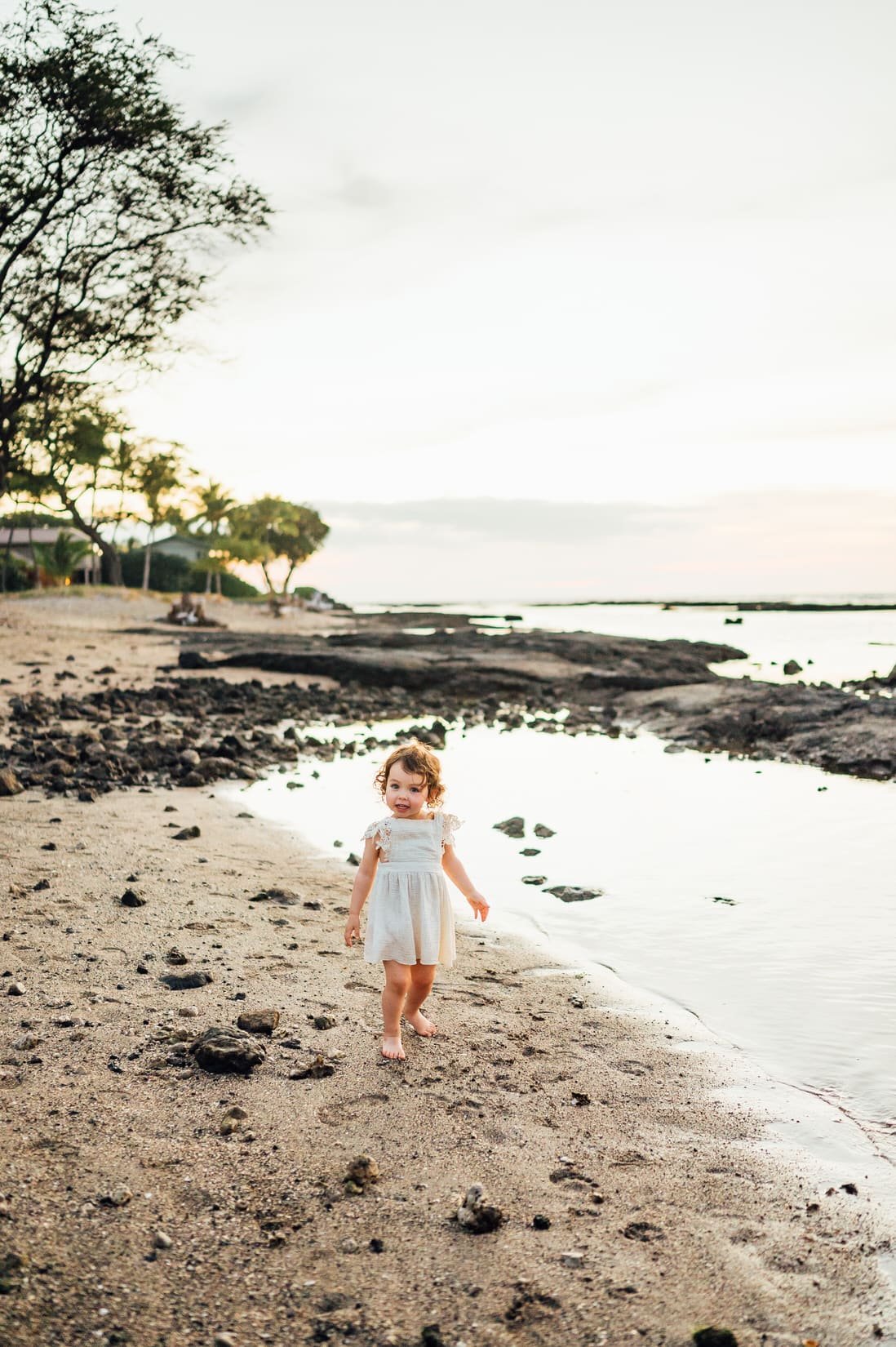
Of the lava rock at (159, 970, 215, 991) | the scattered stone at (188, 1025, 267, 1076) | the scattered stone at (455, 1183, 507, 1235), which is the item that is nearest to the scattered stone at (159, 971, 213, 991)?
the lava rock at (159, 970, 215, 991)

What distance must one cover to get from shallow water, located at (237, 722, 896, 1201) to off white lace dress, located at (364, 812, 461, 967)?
5.03 ft

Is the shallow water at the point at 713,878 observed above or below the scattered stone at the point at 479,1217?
below

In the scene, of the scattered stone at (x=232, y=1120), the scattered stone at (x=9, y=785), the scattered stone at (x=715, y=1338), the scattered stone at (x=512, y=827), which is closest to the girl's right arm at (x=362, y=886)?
the scattered stone at (x=232, y=1120)

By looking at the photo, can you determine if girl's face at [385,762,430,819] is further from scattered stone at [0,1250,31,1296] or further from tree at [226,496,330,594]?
tree at [226,496,330,594]

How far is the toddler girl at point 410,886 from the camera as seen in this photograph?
174 inches

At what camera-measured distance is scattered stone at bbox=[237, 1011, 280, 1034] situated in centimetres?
Result: 432

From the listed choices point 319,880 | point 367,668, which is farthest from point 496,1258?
point 367,668

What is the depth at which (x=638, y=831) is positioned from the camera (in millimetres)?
9578

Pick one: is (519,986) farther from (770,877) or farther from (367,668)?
(367,668)

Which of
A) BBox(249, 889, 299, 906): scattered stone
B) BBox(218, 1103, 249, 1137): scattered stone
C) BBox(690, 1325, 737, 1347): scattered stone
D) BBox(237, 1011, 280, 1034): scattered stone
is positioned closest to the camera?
BBox(690, 1325, 737, 1347): scattered stone

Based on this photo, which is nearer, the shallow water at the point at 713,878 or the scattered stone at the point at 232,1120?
the scattered stone at the point at 232,1120

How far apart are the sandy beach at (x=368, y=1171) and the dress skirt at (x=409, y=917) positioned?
38 centimetres

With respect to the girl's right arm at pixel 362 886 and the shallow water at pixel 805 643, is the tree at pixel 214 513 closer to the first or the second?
the shallow water at pixel 805 643

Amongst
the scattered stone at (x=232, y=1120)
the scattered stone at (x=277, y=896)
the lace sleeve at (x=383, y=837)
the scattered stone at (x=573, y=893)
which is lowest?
the scattered stone at (x=573, y=893)
